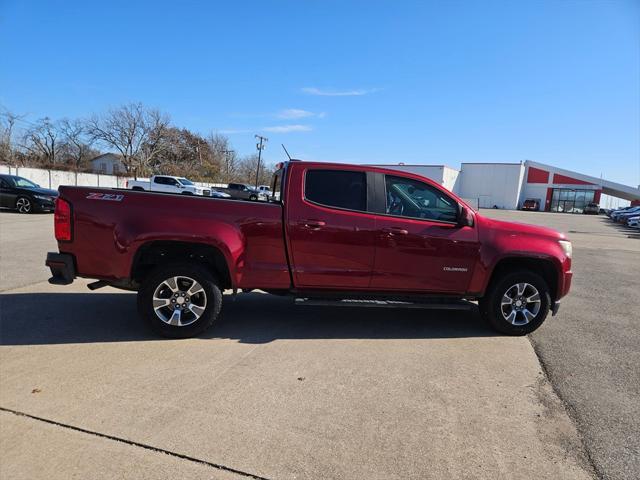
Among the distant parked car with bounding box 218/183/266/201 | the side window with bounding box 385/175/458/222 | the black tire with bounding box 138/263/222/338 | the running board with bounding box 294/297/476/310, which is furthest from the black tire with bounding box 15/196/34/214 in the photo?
the side window with bounding box 385/175/458/222

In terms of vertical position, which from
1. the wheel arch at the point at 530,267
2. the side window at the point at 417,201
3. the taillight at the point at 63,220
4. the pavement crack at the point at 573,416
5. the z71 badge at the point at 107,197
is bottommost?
the pavement crack at the point at 573,416

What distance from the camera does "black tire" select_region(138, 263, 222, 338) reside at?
14.5 ft

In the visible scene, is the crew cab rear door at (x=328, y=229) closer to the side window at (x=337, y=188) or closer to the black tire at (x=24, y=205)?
the side window at (x=337, y=188)

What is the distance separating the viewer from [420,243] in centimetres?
471

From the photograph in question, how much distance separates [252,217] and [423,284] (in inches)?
82.7

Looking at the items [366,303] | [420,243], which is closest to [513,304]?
[420,243]

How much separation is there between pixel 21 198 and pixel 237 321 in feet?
56.2

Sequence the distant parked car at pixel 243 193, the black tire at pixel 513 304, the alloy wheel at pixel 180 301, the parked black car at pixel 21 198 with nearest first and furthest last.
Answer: the alloy wheel at pixel 180 301
the black tire at pixel 513 304
the distant parked car at pixel 243 193
the parked black car at pixel 21 198

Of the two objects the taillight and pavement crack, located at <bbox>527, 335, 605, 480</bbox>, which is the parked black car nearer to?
the taillight

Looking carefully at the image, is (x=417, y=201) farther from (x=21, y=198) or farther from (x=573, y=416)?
(x=21, y=198)

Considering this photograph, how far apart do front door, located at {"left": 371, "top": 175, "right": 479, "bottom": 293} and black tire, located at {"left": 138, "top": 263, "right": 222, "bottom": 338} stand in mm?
1800

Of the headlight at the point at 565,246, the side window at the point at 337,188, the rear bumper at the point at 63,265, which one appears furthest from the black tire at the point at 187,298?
the headlight at the point at 565,246

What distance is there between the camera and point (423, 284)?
190 inches

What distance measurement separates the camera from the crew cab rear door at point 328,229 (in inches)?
181
